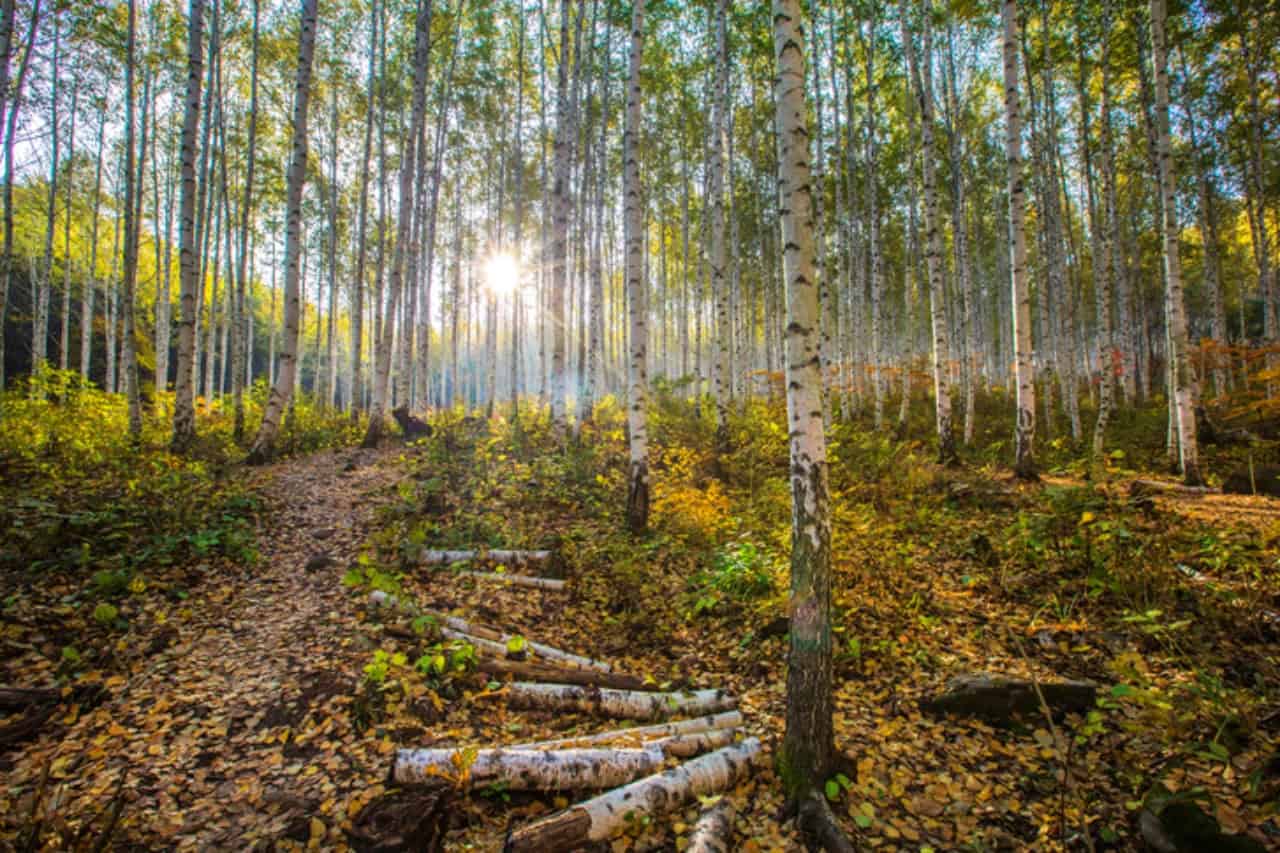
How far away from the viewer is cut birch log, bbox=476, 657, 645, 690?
4500 mm

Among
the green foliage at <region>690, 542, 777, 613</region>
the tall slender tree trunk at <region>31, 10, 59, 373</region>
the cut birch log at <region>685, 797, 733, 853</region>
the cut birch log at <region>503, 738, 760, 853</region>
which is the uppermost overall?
the tall slender tree trunk at <region>31, 10, 59, 373</region>

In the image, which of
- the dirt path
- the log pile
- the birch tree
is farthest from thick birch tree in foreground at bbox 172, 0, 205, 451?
the birch tree

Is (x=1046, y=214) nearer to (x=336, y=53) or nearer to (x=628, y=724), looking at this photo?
(x=628, y=724)

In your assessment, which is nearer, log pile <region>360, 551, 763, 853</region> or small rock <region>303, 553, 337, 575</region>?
log pile <region>360, 551, 763, 853</region>

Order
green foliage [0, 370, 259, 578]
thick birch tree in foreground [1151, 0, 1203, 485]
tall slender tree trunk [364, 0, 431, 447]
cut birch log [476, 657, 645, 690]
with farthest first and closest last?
tall slender tree trunk [364, 0, 431, 447]
thick birch tree in foreground [1151, 0, 1203, 485]
green foliage [0, 370, 259, 578]
cut birch log [476, 657, 645, 690]

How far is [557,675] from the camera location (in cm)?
453

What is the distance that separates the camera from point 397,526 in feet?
23.7

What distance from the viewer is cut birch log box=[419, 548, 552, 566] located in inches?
258

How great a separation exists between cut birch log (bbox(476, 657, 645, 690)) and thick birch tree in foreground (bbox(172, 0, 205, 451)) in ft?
28.3

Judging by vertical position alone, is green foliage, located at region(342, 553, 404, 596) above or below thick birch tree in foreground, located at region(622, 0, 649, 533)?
below

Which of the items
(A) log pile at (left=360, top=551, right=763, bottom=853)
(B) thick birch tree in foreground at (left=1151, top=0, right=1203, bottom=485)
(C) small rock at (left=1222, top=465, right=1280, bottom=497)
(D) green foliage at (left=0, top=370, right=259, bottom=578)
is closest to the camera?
(A) log pile at (left=360, top=551, right=763, bottom=853)

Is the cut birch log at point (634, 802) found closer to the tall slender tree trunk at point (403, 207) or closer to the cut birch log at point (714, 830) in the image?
the cut birch log at point (714, 830)

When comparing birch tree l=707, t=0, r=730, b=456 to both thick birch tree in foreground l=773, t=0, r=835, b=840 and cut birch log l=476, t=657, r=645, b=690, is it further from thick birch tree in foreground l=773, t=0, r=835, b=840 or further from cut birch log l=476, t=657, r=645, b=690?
thick birch tree in foreground l=773, t=0, r=835, b=840

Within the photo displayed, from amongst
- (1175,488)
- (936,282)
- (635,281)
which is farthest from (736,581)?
(936,282)
